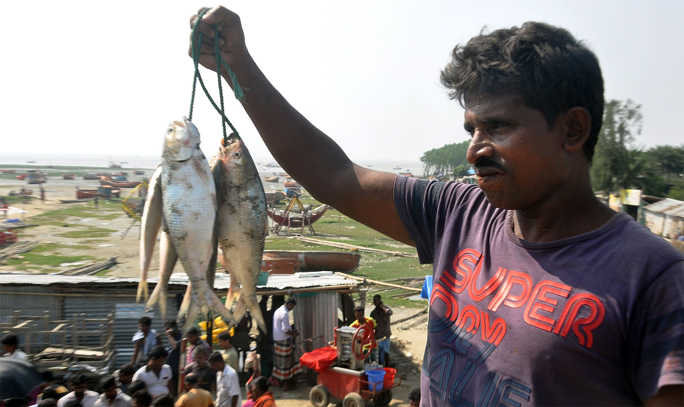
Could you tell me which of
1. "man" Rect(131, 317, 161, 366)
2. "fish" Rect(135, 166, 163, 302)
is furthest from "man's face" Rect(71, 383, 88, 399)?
"fish" Rect(135, 166, 163, 302)

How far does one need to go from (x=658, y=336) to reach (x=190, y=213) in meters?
1.57

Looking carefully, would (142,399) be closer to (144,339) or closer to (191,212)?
(144,339)

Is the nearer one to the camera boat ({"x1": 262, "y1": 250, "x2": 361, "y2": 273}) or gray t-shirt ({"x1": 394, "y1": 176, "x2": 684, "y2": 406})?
gray t-shirt ({"x1": 394, "y1": 176, "x2": 684, "y2": 406})

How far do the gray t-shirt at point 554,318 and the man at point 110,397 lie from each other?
478 centimetres

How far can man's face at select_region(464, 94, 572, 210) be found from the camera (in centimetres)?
146

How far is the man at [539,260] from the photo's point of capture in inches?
48.1

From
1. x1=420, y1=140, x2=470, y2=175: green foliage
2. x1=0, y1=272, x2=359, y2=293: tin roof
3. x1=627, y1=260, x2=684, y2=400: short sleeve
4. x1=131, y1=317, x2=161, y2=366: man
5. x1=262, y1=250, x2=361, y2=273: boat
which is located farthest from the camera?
x1=420, y1=140, x2=470, y2=175: green foliage

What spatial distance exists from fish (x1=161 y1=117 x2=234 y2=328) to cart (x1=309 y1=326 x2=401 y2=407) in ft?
20.4

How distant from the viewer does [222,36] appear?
1.90 metres

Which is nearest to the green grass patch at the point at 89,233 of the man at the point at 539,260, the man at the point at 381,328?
the man at the point at 381,328

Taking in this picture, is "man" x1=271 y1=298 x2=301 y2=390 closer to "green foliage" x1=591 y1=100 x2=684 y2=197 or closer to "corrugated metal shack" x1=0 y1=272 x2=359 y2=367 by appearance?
"corrugated metal shack" x1=0 y1=272 x2=359 y2=367

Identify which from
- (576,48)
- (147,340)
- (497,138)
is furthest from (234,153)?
(147,340)

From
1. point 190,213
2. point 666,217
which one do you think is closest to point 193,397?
point 190,213

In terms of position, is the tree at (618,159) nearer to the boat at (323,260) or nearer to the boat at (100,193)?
the boat at (323,260)
